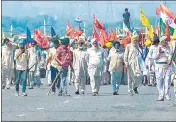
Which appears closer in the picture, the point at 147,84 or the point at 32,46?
the point at 32,46

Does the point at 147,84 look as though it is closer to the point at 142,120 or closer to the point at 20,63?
the point at 20,63

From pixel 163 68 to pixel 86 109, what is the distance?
4427 millimetres

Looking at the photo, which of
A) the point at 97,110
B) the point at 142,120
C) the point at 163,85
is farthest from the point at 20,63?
the point at 142,120

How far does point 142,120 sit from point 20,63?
9826mm

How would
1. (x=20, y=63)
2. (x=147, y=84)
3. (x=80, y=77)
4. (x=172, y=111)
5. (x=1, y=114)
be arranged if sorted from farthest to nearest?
(x=147, y=84), (x=80, y=77), (x=20, y=63), (x=172, y=111), (x=1, y=114)

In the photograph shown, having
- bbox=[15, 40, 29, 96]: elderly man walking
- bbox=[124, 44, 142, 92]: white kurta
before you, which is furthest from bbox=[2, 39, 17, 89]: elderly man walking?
bbox=[124, 44, 142, 92]: white kurta

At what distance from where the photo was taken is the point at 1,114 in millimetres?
17031

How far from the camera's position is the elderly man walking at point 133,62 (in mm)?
25656

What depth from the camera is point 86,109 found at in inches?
731

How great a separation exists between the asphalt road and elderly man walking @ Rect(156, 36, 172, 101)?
13.3 inches

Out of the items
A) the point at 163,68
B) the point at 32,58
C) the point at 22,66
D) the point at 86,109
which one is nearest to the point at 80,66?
the point at 22,66

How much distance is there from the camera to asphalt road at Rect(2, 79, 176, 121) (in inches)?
644

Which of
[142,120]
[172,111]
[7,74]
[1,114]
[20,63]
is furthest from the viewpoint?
[7,74]

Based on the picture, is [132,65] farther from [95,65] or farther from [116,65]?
[95,65]
